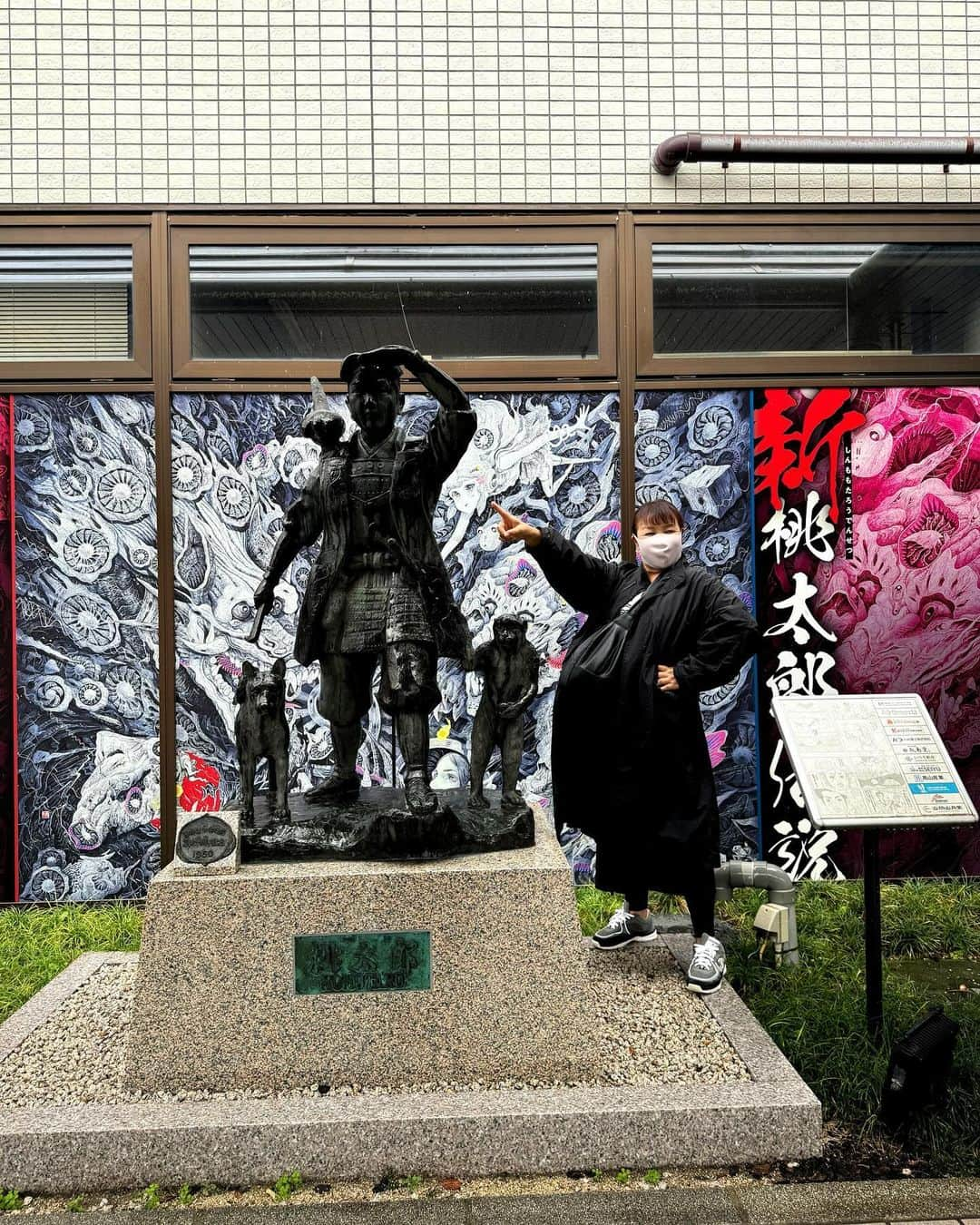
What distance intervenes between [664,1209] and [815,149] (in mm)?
5696

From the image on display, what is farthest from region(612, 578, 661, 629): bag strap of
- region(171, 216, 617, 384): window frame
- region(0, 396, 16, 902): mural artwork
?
region(0, 396, 16, 902): mural artwork

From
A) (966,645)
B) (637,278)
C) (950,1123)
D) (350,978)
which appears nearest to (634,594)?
(350,978)

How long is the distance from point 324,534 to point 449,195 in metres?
3.13

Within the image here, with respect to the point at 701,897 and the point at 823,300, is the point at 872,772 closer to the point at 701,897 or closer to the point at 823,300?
the point at 701,897

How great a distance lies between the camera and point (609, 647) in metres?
3.72

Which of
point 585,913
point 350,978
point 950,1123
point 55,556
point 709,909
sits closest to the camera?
point 950,1123

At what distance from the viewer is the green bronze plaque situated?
320cm

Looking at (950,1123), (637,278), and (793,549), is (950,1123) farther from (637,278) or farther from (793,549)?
(637,278)

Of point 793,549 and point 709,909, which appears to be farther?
point 793,549

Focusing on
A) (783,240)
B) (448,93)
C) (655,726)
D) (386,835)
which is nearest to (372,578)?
(386,835)

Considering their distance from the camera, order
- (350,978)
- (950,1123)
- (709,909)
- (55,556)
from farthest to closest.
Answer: (55,556) < (709,909) < (350,978) < (950,1123)

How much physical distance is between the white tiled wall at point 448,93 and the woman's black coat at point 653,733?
323cm

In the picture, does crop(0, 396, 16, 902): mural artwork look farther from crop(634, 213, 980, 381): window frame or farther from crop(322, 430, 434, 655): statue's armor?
crop(634, 213, 980, 381): window frame

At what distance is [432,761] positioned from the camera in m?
5.76
